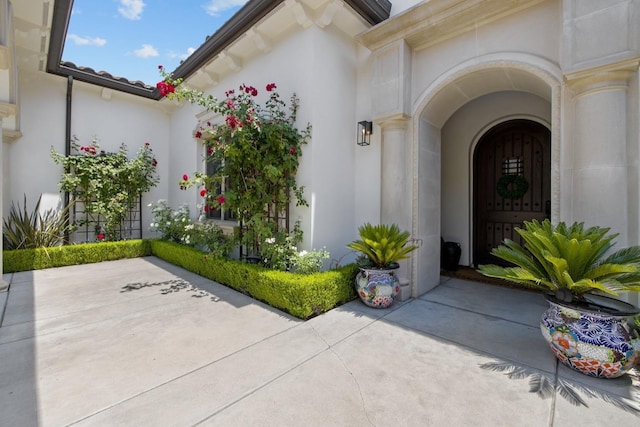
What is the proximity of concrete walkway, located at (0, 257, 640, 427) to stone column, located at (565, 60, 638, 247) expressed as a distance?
143cm

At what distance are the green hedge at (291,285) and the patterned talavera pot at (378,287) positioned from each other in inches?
13.0

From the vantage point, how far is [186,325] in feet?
10.9

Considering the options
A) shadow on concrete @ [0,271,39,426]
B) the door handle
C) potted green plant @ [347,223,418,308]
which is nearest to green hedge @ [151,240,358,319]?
potted green plant @ [347,223,418,308]

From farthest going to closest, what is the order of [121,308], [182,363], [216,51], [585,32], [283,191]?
[216,51]
[283,191]
[121,308]
[585,32]
[182,363]

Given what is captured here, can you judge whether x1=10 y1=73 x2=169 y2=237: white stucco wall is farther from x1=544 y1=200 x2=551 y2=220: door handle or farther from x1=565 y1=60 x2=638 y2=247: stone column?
x1=544 y1=200 x2=551 y2=220: door handle

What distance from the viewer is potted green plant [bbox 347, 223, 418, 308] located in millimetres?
3852

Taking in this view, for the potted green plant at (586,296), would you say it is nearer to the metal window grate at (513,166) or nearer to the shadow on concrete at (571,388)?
the shadow on concrete at (571,388)

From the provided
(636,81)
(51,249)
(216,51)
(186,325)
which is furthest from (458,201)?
(51,249)

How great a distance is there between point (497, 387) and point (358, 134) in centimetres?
392

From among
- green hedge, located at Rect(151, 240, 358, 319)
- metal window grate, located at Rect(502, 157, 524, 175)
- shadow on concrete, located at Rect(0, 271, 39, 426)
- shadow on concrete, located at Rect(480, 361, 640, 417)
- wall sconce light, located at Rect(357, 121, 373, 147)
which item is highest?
wall sconce light, located at Rect(357, 121, 373, 147)

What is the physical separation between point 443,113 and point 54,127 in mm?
8660

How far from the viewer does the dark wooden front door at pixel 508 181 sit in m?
5.32

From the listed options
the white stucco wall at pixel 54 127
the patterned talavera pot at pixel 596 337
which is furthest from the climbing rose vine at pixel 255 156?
the white stucco wall at pixel 54 127

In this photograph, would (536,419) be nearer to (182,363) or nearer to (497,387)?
(497,387)
